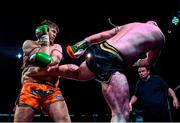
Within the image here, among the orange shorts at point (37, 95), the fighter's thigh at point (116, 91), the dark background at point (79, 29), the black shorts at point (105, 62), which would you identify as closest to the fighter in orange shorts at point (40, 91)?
the orange shorts at point (37, 95)

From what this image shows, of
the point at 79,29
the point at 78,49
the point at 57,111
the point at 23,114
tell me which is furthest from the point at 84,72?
the point at 79,29

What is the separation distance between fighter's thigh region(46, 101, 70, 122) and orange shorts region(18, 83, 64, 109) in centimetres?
4

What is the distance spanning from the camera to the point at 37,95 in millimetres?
2957

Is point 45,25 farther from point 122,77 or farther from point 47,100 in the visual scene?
point 122,77

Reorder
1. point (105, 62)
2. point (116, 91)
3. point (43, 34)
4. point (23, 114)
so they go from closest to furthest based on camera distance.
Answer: point (116, 91) < point (105, 62) < point (23, 114) < point (43, 34)

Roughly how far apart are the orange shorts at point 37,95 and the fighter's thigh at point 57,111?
0.14 feet

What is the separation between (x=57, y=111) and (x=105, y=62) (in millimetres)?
856

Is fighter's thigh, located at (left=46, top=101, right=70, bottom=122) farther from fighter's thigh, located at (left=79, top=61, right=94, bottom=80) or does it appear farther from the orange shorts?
fighter's thigh, located at (left=79, top=61, right=94, bottom=80)

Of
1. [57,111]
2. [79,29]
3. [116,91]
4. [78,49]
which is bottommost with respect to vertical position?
[57,111]

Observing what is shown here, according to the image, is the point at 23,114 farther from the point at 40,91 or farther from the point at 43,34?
the point at 43,34

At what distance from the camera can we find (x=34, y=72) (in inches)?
120

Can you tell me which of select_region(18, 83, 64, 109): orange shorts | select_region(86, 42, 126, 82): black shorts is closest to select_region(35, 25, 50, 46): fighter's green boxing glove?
select_region(18, 83, 64, 109): orange shorts

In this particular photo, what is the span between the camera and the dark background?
6.95 meters

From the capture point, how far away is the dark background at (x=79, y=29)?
6953mm
